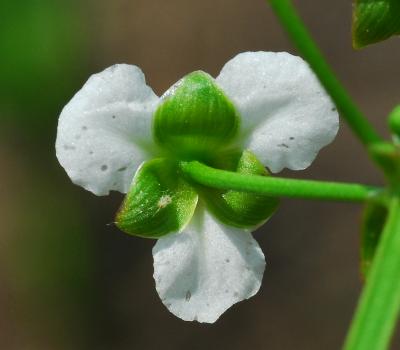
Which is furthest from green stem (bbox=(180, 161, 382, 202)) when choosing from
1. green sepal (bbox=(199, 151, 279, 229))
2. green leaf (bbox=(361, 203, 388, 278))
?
green sepal (bbox=(199, 151, 279, 229))

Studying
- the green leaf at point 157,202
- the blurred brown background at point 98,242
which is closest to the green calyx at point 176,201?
the green leaf at point 157,202

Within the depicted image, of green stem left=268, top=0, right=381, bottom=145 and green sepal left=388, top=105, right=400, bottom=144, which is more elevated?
green stem left=268, top=0, right=381, bottom=145

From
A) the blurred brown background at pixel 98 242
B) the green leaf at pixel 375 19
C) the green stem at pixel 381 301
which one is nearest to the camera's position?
the green stem at pixel 381 301

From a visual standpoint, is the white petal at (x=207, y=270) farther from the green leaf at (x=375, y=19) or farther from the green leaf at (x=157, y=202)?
the green leaf at (x=375, y=19)

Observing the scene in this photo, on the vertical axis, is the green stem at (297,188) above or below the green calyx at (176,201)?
above

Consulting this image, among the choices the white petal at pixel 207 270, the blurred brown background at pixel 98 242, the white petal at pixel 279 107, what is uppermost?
the white petal at pixel 279 107

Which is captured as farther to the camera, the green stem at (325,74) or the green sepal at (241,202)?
the green sepal at (241,202)

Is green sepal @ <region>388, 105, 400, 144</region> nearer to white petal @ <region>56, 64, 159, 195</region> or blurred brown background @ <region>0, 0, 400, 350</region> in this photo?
white petal @ <region>56, 64, 159, 195</region>
